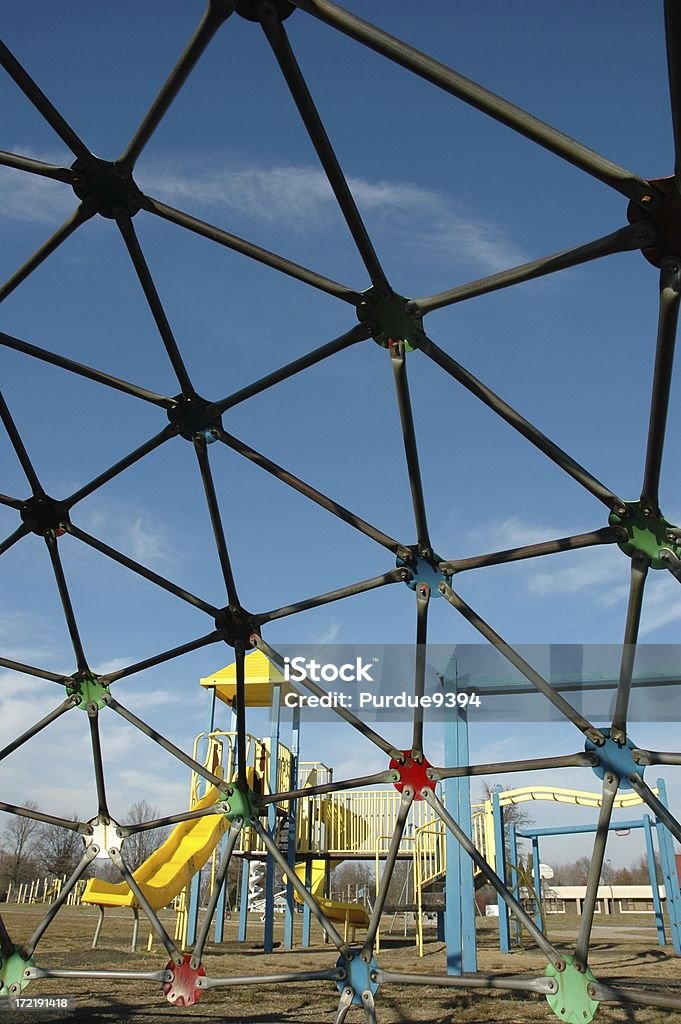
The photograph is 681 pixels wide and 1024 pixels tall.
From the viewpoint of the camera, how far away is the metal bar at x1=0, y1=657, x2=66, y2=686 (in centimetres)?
828

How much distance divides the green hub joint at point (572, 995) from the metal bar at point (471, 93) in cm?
527

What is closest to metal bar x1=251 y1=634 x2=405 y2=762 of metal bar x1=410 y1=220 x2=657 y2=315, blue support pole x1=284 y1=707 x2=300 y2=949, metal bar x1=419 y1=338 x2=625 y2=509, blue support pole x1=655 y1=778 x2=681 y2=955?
metal bar x1=419 y1=338 x2=625 y2=509

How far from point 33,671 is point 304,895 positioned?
3611mm

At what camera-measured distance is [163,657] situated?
8312 millimetres

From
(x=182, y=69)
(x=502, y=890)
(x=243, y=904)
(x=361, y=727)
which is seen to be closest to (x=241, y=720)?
(x=361, y=727)

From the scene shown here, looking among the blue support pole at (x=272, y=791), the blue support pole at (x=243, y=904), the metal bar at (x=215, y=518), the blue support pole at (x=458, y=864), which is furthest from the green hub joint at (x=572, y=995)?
the blue support pole at (x=243, y=904)

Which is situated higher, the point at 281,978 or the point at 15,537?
the point at 15,537

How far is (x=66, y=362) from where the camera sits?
727cm

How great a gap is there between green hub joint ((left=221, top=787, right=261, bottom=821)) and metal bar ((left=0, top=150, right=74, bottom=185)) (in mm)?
5582

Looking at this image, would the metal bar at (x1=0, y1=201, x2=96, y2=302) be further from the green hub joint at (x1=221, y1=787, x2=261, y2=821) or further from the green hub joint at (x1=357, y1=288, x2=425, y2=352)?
the green hub joint at (x1=221, y1=787, x2=261, y2=821)

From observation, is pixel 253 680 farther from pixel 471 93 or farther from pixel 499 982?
pixel 471 93

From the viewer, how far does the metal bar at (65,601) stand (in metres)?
8.52

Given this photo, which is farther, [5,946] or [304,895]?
[5,946]

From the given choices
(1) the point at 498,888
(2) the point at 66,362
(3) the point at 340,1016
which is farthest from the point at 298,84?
(3) the point at 340,1016
